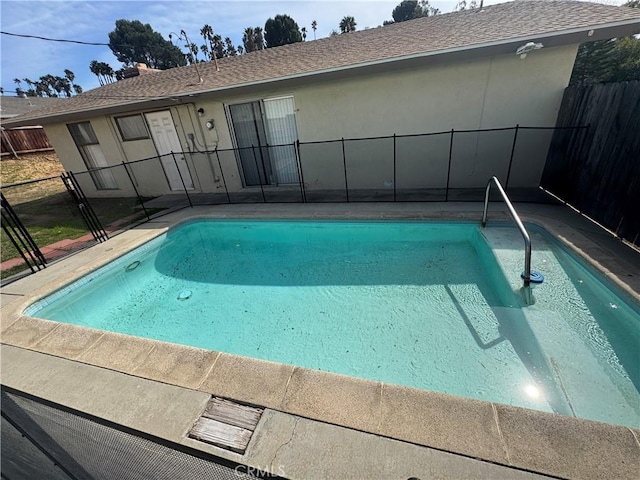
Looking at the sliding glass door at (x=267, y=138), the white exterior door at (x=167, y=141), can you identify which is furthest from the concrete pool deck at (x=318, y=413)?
the white exterior door at (x=167, y=141)

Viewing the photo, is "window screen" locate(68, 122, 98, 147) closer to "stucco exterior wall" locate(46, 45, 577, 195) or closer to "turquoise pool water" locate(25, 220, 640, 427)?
"stucco exterior wall" locate(46, 45, 577, 195)

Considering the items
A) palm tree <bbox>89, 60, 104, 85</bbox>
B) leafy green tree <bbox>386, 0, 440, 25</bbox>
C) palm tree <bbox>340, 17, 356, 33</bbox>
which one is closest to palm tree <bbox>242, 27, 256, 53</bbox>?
palm tree <bbox>340, 17, 356, 33</bbox>

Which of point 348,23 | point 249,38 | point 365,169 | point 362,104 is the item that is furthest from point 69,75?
point 365,169

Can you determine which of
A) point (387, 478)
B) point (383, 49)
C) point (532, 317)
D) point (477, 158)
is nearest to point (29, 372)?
point (387, 478)

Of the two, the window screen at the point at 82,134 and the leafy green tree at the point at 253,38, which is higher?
the leafy green tree at the point at 253,38

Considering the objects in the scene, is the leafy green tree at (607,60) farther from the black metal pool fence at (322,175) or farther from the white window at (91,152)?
the white window at (91,152)

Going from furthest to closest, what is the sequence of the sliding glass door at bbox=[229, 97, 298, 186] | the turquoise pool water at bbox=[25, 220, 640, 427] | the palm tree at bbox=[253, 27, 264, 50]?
the palm tree at bbox=[253, 27, 264, 50] < the sliding glass door at bbox=[229, 97, 298, 186] < the turquoise pool water at bbox=[25, 220, 640, 427]

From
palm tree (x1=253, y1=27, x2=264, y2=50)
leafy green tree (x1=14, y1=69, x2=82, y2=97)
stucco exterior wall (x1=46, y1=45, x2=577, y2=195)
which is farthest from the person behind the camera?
leafy green tree (x1=14, y1=69, x2=82, y2=97)

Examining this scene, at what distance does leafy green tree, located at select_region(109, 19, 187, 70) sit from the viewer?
42719 mm

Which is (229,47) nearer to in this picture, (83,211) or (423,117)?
(423,117)

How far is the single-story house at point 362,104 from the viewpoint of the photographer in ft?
17.8

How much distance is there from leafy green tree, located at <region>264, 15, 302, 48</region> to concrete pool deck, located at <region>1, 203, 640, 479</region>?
38.7 m

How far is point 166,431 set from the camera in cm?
197

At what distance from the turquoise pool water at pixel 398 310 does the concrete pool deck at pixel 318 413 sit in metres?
0.68
